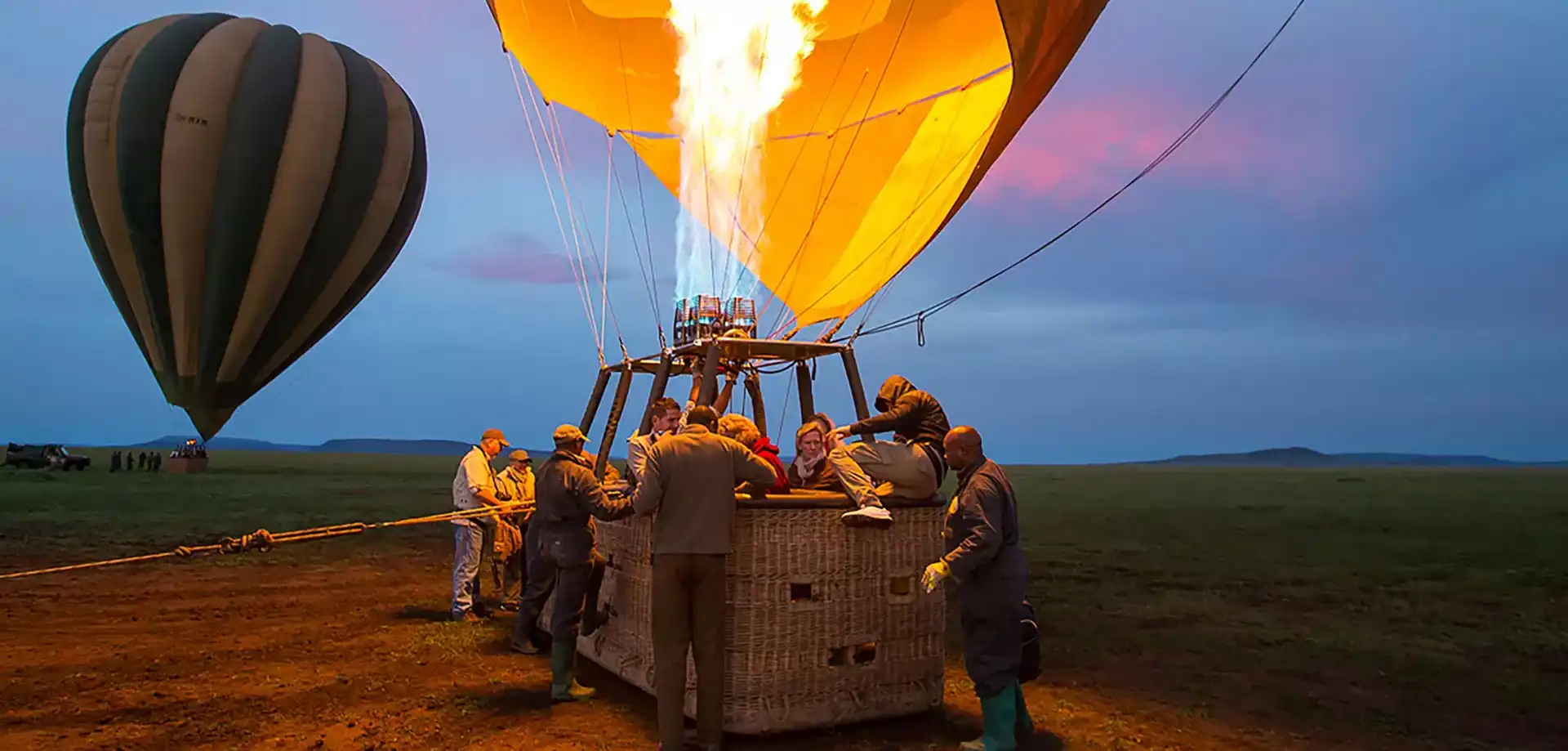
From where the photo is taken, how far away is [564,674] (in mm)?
5254

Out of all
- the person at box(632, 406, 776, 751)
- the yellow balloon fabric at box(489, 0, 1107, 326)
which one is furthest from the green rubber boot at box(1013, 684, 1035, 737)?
Answer: the yellow balloon fabric at box(489, 0, 1107, 326)

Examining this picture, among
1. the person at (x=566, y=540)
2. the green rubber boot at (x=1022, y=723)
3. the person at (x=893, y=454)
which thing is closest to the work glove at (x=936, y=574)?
the person at (x=893, y=454)

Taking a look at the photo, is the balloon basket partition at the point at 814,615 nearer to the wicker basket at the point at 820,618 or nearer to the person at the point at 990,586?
the wicker basket at the point at 820,618

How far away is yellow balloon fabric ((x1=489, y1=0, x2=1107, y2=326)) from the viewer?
22.3 feet

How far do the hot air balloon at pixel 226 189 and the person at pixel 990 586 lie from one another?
13.6 m

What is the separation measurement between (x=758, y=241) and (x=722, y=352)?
200cm

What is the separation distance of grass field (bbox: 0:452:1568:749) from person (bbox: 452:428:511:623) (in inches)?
12.6

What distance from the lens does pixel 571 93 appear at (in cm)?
764

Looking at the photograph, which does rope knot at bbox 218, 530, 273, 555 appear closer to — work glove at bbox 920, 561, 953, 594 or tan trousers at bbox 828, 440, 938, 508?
tan trousers at bbox 828, 440, 938, 508

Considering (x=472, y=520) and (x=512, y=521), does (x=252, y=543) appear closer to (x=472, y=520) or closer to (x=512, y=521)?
(x=472, y=520)

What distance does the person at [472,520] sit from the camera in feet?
23.9

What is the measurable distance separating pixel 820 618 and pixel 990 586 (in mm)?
858

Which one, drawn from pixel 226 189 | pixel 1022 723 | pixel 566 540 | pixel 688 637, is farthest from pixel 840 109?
pixel 226 189

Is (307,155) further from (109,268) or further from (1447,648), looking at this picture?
(1447,648)
